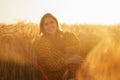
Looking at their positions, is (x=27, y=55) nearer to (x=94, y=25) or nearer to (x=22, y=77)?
(x=22, y=77)

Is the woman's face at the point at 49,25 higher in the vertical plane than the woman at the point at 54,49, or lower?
higher

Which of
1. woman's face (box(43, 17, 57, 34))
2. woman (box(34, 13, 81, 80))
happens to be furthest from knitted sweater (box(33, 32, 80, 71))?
woman's face (box(43, 17, 57, 34))

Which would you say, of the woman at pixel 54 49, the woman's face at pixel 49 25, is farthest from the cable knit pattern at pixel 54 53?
the woman's face at pixel 49 25

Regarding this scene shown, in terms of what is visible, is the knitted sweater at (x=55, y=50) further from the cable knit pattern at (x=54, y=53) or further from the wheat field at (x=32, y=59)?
the wheat field at (x=32, y=59)

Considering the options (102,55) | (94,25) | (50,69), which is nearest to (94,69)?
(102,55)

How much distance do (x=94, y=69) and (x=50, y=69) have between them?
656mm

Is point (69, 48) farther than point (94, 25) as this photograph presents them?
No

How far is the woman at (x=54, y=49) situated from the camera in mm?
5039

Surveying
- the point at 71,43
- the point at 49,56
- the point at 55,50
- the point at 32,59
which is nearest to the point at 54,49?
the point at 55,50

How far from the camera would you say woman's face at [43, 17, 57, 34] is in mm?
5105

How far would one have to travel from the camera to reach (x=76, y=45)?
5.34 m

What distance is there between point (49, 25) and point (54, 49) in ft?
1.14

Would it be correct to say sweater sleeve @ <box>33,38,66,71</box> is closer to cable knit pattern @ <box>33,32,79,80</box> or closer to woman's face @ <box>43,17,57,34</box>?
cable knit pattern @ <box>33,32,79,80</box>

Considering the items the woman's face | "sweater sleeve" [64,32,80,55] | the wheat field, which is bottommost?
the wheat field
